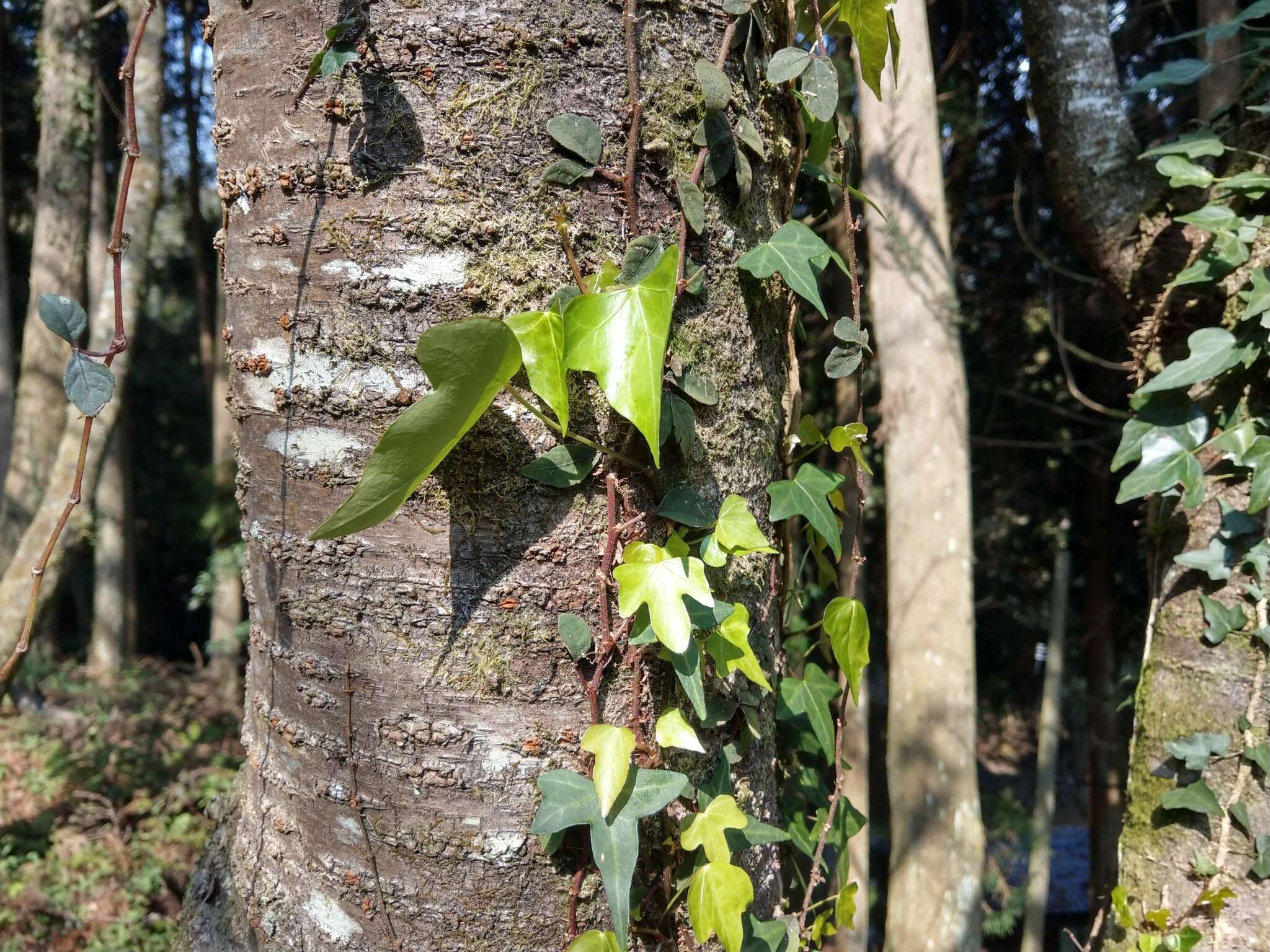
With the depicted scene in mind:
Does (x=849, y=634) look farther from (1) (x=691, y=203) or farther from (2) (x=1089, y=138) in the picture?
(2) (x=1089, y=138)

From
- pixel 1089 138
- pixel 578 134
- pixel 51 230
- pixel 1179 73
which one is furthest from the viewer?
pixel 51 230

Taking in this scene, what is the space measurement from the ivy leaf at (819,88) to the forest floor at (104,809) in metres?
3.01

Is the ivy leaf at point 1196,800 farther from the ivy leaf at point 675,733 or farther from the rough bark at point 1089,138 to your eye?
the ivy leaf at point 675,733

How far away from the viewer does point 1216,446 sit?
167cm

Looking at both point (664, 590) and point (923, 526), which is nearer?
point (664, 590)

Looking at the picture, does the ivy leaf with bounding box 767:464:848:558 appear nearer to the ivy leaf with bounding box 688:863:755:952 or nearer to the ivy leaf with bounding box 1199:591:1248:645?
the ivy leaf with bounding box 688:863:755:952

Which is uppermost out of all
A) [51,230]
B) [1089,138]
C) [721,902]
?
[51,230]

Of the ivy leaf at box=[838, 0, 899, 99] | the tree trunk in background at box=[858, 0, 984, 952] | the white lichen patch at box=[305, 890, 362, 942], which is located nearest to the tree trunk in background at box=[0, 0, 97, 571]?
the tree trunk in background at box=[858, 0, 984, 952]

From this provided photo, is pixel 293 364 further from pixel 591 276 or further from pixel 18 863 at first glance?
pixel 18 863

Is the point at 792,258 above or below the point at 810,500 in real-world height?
above

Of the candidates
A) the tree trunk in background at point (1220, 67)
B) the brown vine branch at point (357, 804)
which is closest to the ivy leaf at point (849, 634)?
the brown vine branch at point (357, 804)

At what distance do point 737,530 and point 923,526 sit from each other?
1678 millimetres

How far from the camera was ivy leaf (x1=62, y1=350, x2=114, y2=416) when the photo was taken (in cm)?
75

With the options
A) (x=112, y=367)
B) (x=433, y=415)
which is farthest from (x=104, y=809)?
(x=433, y=415)
